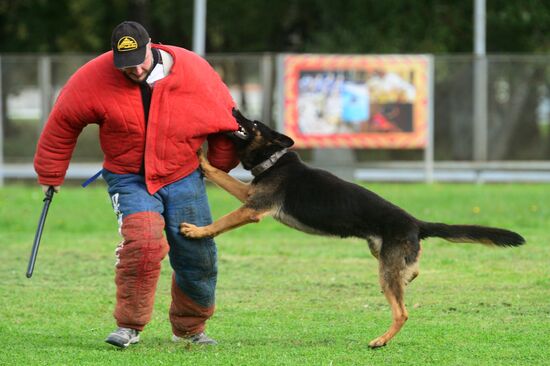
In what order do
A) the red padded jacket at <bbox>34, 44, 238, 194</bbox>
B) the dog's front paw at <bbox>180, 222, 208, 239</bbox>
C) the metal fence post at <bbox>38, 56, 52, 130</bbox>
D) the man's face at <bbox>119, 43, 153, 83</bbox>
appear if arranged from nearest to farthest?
the man's face at <bbox>119, 43, 153, 83</bbox>, the red padded jacket at <bbox>34, 44, 238, 194</bbox>, the dog's front paw at <bbox>180, 222, 208, 239</bbox>, the metal fence post at <bbox>38, 56, 52, 130</bbox>

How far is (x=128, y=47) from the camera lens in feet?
19.6

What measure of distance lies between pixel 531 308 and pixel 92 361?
3.37m

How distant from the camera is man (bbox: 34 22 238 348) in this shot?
623cm

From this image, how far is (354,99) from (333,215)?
1191 cm

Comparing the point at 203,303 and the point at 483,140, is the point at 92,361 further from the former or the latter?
the point at 483,140

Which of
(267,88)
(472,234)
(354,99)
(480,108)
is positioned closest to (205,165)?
(472,234)

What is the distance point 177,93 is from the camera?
250 inches

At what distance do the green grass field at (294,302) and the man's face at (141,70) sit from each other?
1.64m

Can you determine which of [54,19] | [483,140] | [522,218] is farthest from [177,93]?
[54,19]

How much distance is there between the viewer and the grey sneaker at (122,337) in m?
6.42

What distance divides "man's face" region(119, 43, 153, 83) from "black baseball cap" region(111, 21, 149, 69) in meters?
0.05

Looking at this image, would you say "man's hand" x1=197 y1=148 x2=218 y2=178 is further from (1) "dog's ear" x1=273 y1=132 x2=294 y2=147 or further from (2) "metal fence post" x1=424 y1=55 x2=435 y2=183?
(2) "metal fence post" x1=424 y1=55 x2=435 y2=183

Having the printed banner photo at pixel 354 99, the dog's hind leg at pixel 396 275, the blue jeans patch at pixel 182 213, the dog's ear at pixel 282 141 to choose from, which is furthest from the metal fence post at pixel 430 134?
the blue jeans patch at pixel 182 213

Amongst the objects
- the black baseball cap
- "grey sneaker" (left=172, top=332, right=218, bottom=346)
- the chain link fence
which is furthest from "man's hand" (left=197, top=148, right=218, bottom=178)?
the chain link fence
